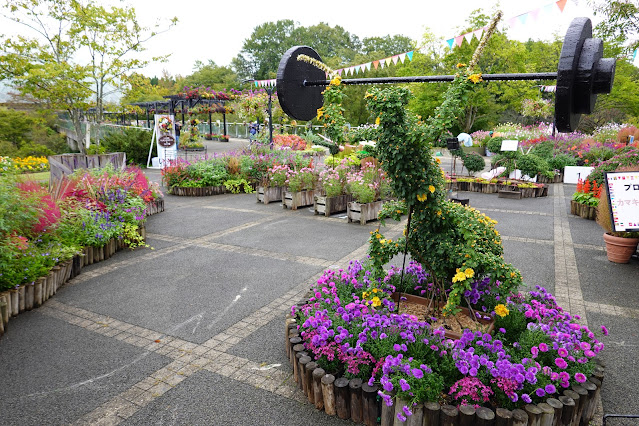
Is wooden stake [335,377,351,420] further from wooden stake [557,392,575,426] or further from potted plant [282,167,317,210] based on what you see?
potted plant [282,167,317,210]

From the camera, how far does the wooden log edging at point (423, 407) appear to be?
2510mm

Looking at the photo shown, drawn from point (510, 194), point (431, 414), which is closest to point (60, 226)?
point (431, 414)

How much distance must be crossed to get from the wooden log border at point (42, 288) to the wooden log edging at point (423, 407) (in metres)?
3.28

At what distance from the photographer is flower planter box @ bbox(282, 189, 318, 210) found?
1013 centimetres

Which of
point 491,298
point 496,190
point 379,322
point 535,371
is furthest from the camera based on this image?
point 496,190

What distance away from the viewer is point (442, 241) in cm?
356

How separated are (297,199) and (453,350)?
7472 millimetres

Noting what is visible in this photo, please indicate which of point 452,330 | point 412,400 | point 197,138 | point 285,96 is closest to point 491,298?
point 452,330

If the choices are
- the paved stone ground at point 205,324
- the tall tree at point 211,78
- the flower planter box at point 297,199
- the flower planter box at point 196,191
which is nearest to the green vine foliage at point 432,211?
the paved stone ground at point 205,324

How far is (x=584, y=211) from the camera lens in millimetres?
9328

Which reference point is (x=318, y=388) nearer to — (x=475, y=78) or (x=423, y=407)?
(x=423, y=407)

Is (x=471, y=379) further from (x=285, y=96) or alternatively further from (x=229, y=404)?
(x=285, y=96)

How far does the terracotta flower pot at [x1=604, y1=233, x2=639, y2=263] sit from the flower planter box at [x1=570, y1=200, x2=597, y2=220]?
3.17m

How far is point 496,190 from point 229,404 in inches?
469
